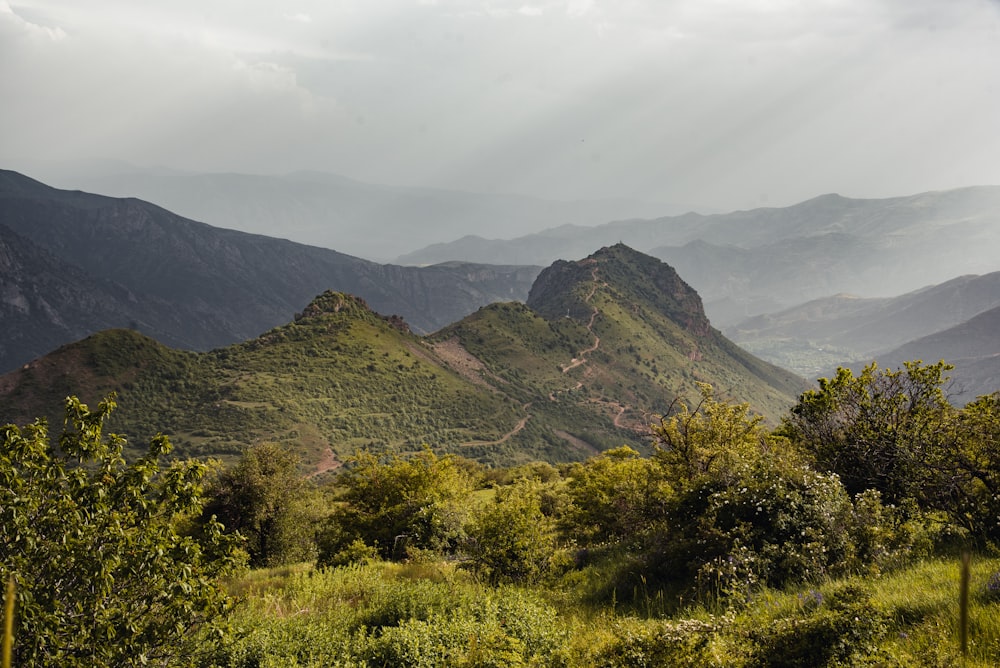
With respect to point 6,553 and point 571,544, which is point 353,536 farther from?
point 6,553

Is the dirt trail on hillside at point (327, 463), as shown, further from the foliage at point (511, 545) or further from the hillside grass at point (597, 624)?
the foliage at point (511, 545)

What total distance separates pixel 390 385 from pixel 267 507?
9256cm

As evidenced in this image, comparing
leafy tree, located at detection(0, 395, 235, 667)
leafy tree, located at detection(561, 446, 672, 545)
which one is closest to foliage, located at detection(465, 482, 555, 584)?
leafy tree, located at detection(561, 446, 672, 545)

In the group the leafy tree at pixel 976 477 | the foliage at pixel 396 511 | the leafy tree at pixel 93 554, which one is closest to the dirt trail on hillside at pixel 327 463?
the foliage at pixel 396 511

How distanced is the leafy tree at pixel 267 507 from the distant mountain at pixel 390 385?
1606 inches

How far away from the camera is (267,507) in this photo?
24.4 metres

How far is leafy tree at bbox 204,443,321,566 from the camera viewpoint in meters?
23.9

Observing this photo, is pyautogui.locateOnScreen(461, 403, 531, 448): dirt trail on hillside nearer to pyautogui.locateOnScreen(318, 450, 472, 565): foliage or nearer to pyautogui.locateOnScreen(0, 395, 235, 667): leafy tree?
pyautogui.locateOnScreen(318, 450, 472, 565): foliage

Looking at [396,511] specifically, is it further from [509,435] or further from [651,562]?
[509,435]

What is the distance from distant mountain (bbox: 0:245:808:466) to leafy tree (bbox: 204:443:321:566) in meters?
40.8

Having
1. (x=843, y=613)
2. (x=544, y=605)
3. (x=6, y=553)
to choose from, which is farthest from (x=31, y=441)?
(x=843, y=613)

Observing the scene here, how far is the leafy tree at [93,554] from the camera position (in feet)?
19.9

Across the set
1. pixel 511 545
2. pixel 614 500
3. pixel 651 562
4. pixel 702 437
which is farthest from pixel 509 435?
pixel 651 562

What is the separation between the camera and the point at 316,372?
110m
